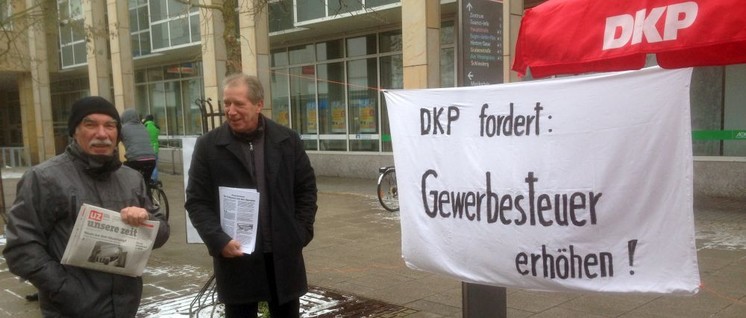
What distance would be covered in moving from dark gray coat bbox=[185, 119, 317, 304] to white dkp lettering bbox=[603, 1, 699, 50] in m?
2.06

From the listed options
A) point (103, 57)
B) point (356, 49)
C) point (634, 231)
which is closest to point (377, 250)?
point (634, 231)

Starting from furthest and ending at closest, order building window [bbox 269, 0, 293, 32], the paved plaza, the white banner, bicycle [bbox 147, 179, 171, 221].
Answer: building window [bbox 269, 0, 293, 32]
bicycle [bbox 147, 179, 171, 221]
the paved plaza
the white banner

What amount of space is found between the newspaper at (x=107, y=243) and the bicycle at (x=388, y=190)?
7.51 m

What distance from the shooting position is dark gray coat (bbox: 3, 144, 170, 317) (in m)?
2.52

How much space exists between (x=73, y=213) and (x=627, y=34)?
10.2 ft

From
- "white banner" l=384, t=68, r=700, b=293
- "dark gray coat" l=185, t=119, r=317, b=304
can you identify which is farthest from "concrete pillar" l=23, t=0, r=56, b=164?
"white banner" l=384, t=68, r=700, b=293

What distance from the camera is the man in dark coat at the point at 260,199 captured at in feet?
10.6

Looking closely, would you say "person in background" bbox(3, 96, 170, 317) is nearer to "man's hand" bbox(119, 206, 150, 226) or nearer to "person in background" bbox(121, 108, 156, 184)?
"man's hand" bbox(119, 206, 150, 226)

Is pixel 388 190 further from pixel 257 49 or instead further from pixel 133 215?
pixel 133 215

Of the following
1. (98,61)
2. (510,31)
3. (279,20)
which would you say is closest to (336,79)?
(279,20)

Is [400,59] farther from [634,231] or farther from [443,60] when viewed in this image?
[634,231]

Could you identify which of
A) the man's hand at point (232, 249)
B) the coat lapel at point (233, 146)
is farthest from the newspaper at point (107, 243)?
the coat lapel at point (233, 146)

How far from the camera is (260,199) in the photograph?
3.25 meters

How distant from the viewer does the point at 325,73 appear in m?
17.1
